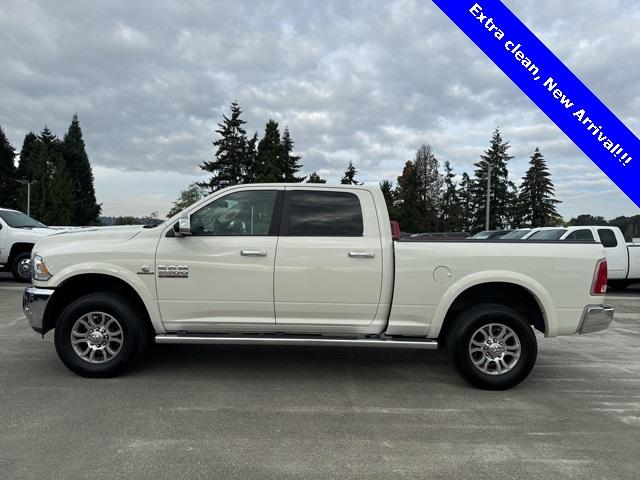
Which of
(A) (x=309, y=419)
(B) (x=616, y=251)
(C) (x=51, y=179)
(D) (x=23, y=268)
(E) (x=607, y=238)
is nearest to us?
(A) (x=309, y=419)

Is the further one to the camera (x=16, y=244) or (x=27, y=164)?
(x=27, y=164)

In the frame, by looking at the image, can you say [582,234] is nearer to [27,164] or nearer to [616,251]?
[616,251]

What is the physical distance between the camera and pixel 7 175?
6806 centimetres

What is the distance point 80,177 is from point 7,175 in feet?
36.7

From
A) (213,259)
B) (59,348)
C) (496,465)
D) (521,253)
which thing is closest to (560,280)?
(521,253)

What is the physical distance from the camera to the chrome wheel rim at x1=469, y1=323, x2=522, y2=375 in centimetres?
514

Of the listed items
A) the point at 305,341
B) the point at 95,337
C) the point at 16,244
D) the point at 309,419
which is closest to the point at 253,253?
the point at 305,341

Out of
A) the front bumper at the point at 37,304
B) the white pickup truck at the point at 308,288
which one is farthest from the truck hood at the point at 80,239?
the front bumper at the point at 37,304

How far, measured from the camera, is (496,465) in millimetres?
3551

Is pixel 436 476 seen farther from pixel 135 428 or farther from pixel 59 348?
pixel 59 348

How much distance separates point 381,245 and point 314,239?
67 cm

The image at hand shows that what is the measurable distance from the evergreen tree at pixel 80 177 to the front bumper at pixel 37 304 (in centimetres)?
7346

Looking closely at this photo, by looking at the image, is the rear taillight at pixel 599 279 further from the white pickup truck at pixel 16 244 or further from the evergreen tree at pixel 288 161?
the evergreen tree at pixel 288 161

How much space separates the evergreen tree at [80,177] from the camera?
75562mm
